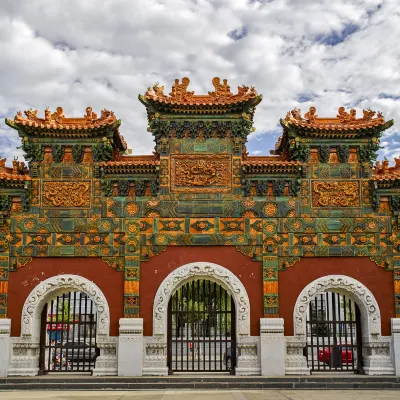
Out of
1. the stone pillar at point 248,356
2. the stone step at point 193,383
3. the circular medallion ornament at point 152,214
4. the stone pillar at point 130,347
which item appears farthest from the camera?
the circular medallion ornament at point 152,214

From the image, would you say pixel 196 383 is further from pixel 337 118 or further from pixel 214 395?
pixel 337 118

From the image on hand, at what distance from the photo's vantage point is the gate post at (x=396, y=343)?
47.5ft

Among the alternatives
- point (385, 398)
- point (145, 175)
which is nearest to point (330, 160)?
point (145, 175)

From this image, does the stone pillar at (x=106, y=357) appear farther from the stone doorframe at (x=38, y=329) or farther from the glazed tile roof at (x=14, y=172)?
the glazed tile roof at (x=14, y=172)

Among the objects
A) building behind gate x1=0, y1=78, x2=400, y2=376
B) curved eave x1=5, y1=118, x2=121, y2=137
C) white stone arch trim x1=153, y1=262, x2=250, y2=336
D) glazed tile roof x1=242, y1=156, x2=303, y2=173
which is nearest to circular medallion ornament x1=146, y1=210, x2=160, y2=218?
building behind gate x1=0, y1=78, x2=400, y2=376

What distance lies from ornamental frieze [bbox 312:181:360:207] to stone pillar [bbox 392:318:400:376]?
3.43 meters

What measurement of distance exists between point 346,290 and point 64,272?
313 inches

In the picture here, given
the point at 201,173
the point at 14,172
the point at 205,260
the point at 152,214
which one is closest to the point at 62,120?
the point at 14,172

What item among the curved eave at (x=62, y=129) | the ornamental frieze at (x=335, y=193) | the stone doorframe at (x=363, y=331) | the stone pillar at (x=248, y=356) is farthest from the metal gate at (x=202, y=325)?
the curved eave at (x=62, y=129)

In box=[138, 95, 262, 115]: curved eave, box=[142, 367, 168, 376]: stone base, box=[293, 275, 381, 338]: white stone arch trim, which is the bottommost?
box=[142, 367, 168, 376]: stone base

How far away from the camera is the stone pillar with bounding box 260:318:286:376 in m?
14.3

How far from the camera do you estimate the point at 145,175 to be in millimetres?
15531

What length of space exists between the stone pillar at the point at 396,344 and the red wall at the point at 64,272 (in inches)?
294

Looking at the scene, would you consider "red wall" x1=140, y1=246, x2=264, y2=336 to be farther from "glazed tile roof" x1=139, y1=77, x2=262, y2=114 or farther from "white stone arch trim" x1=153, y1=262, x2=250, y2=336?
"glazed tile roof" x1=139, y1=77, x2=262, y2=114
